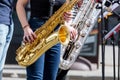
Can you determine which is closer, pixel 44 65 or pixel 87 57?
pixel 44 65

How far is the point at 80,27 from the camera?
4.19m

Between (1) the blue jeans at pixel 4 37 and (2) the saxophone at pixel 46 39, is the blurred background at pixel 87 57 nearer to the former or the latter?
(2) the saxophone at pixel 46 39

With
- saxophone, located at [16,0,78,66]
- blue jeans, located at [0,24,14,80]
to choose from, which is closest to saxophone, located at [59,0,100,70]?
saxophone, located at [16,0,78,66]

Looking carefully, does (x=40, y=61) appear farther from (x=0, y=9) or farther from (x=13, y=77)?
(x=13, y=77)

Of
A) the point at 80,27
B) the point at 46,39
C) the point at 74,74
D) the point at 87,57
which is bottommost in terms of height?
the point at 74,74

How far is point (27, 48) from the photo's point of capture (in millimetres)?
3727

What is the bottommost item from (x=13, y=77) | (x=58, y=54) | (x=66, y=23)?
(x=13, y=77)

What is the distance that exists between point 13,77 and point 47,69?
13.6ft

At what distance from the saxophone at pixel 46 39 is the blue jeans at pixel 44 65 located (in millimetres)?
42

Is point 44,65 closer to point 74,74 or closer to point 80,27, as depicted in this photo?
point 80,27

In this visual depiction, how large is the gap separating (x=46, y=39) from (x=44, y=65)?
9.1 inches

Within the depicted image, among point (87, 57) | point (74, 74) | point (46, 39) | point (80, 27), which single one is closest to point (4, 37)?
point (46, 39)

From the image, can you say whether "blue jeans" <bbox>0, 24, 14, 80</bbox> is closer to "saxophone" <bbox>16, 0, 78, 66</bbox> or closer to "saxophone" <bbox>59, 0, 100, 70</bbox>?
"saxophone" <bbox>16, 0, 78, 66</bbox>

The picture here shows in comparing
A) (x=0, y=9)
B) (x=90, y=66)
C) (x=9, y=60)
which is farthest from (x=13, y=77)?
(x=0, y=9)
